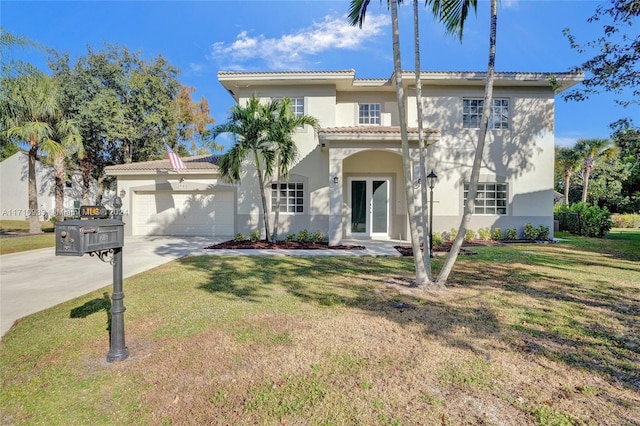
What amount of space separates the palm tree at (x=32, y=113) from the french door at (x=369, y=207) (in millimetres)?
14718

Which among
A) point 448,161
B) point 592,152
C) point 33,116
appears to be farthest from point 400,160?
point 592,152

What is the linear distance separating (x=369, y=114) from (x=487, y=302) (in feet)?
35.2

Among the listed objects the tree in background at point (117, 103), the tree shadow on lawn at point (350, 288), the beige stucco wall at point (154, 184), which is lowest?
the tree shadow on lawn at point (350, 288)

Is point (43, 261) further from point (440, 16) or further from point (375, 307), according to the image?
point (440, 16)

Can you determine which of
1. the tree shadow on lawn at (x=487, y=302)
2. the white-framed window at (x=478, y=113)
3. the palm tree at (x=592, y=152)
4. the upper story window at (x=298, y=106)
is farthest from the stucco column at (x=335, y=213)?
the palm tree at (x=592, y=152)

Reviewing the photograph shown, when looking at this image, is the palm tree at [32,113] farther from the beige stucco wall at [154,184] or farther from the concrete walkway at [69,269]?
the concrete walkway at [69,269]

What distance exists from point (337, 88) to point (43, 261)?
12.1 m

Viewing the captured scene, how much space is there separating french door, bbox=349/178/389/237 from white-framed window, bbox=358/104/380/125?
266 centimetres

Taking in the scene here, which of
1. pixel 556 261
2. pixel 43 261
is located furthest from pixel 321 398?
pixel 43 261

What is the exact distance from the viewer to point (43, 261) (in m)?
9.16

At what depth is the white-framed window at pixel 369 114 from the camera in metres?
14.1

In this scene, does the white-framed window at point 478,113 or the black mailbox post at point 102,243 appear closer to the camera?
the black mailbox post at point 102,243

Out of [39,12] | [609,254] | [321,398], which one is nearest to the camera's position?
[321,398]

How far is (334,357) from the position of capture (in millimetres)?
3344
